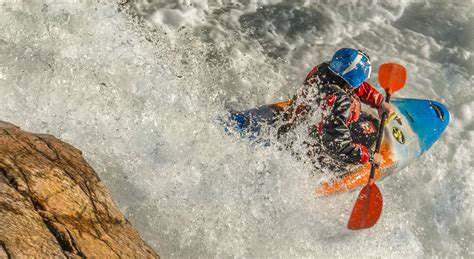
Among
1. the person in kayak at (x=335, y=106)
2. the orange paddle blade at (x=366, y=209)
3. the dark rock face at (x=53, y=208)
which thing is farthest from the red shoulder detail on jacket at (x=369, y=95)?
the dark rock face at (x=53, y=208)

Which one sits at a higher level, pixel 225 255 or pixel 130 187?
pixel 130 187

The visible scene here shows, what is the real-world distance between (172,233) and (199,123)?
1.27 m

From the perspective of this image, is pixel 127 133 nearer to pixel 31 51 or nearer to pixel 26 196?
pixel 31 51

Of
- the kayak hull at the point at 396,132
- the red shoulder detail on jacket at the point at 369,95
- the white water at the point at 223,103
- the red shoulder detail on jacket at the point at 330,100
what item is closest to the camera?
the red shoulder detail on jacket at the point at 330,100

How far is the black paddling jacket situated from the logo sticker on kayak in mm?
789

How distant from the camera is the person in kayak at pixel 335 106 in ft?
14.3

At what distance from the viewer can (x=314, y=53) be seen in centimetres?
698

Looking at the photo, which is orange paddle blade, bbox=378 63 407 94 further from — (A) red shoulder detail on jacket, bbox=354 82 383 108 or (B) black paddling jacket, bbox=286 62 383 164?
(B) black paddling jacket, bbox=286 62 383 164

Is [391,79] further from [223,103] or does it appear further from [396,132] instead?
[223,103]

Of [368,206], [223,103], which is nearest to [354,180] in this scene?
[368,206]

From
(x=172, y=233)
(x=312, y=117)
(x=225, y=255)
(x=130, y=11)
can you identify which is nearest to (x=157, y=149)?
(x=172, y=233)

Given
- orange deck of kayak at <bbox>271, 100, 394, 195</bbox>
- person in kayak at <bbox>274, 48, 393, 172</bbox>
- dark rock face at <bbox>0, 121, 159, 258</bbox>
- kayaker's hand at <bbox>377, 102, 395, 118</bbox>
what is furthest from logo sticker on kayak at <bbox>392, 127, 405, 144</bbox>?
dark rock face at <bbox>0, 121, 159, 258</bbox>

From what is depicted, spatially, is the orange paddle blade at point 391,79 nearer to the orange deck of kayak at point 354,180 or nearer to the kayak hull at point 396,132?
the kayak hull at point 396,132

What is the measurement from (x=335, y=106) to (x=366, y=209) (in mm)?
1063
